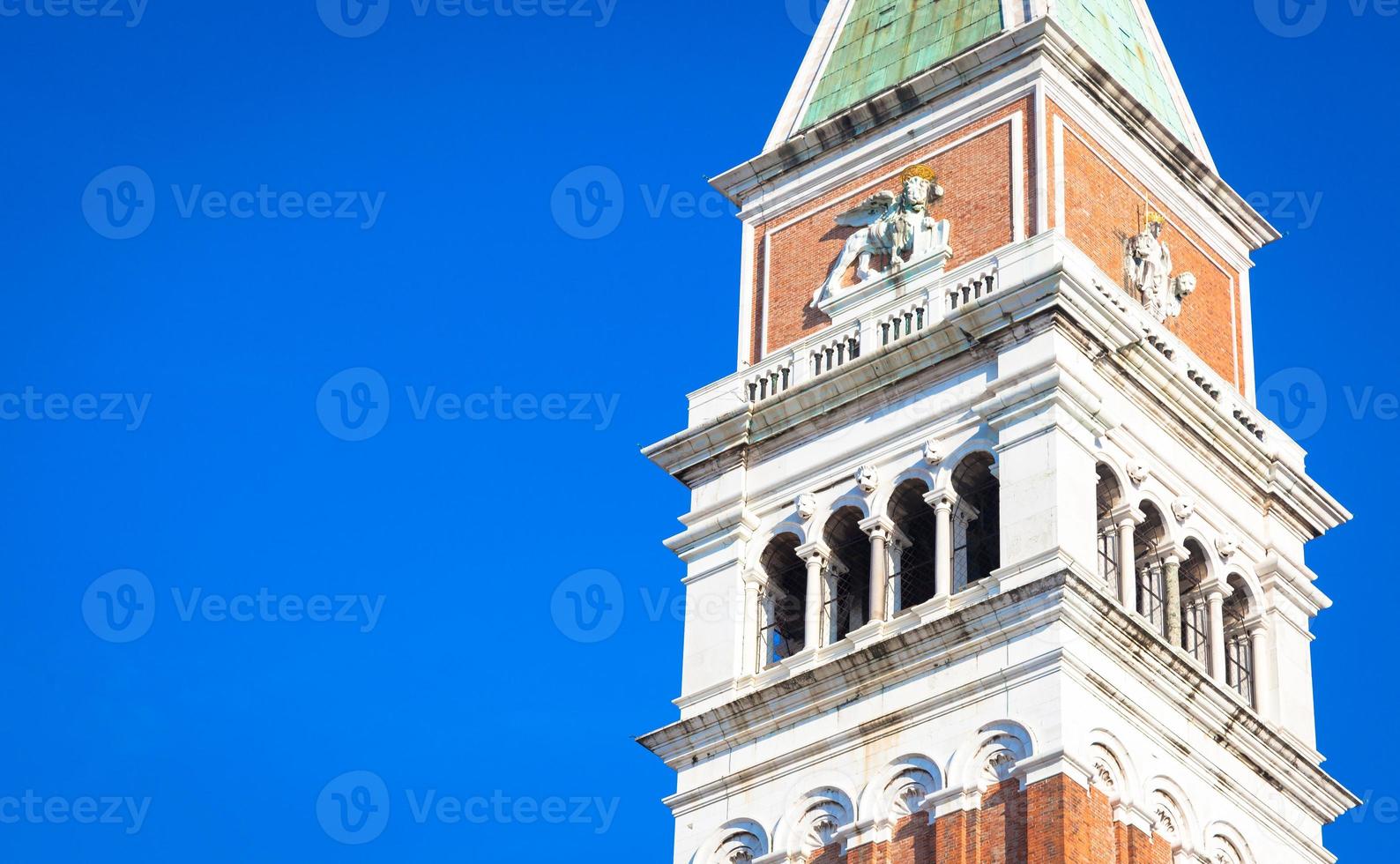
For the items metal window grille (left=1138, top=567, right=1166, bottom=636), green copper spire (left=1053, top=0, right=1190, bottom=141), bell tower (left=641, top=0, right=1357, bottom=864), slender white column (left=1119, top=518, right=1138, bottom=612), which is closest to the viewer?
bell tower (left=641, top=0, right=1357, bottom=864)

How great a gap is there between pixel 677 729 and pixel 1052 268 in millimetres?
12014

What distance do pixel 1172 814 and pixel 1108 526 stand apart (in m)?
6.35

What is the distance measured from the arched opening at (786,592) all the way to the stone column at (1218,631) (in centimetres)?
839

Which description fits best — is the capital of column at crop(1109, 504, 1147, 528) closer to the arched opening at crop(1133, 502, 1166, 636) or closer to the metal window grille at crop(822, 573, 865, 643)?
the arched opening at crop(1133, 502, 1166, 636)

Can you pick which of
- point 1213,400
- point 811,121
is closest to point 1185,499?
point 1213,400

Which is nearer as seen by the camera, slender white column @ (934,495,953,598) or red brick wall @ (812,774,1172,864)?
red brick wall @ (812,774,1172,864)

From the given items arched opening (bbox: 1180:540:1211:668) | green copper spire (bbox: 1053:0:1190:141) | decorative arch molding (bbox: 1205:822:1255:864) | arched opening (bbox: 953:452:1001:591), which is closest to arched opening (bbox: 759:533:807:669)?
arched opening (bbox: 953:452:1001:591)

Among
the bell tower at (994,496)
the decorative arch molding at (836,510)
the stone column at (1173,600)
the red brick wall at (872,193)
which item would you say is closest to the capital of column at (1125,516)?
the bell tower at (994,496)

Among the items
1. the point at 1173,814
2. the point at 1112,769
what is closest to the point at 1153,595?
the point at 1173,814

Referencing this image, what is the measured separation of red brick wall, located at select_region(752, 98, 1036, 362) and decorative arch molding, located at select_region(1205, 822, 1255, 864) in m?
13.4

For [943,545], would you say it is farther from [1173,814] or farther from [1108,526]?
[1173,814]

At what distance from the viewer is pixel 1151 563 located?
6869 centimetres

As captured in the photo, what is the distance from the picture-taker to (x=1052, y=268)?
6781 centimetres

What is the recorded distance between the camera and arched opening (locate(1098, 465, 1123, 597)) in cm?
6706
